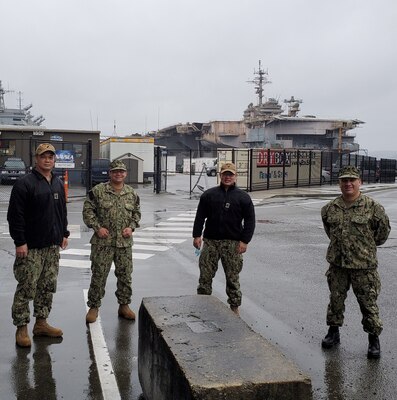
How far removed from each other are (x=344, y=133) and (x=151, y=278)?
7259 centimetres

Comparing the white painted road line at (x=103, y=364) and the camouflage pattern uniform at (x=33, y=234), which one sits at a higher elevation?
the camouflage pattern uniform at (x=33, y=234)

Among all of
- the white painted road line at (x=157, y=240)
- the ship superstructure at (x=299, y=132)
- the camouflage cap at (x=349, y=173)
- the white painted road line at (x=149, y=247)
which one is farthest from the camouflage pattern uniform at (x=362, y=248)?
the ship superstructure at (x=299, y=132)

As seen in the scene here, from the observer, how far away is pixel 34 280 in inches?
217

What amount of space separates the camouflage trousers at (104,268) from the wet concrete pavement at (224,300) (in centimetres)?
36

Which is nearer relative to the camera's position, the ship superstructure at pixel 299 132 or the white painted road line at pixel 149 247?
the white painted road line at pixel 149 247

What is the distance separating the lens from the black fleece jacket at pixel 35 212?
212 inches

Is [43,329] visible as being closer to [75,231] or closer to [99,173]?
[75,231]

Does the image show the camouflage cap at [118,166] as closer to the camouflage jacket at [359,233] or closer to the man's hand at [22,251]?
the man's hand at [22,251]

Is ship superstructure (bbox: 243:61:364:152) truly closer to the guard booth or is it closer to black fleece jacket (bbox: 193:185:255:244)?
the guard booth

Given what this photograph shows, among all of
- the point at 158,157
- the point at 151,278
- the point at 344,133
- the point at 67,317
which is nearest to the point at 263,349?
the point at 67,317

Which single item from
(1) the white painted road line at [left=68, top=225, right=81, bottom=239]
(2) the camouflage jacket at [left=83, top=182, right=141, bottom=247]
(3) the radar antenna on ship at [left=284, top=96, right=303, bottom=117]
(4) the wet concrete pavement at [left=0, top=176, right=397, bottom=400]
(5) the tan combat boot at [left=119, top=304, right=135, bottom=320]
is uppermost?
(3) the radar antenna on ship at [left=284, top=96, right=303, bottom=117]

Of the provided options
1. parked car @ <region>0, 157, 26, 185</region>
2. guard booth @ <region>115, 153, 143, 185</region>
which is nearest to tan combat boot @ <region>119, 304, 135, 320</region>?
parked car @ <region>0, 157, 26, 185</region>

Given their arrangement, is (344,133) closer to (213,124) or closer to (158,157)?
(213,124)

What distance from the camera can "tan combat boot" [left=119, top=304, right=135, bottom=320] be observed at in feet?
21.1
